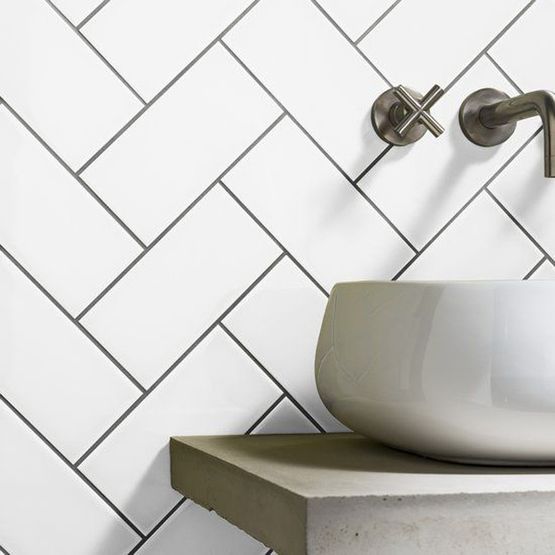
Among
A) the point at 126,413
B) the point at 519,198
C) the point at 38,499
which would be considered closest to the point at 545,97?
the point at 519,198

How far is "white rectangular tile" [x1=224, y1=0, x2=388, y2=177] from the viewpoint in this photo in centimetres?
119

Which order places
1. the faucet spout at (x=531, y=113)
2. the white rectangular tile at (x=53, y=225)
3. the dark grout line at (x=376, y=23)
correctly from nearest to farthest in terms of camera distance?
the faucet spout at (x=531, y=113), the white rectangular tile at (x=53, y=225), the dark grout line at (x=376, y=23)

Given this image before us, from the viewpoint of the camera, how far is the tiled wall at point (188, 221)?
3.66 feet

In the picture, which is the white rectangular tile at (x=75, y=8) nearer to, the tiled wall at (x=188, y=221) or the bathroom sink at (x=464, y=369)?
the tiled wall at (x=188, y=221)

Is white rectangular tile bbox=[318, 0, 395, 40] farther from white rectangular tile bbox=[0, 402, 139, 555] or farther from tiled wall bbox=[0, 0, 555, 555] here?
white rectangular tile bbox=[0, 402, 139, 555]

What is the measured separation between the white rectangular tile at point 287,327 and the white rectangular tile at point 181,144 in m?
0.14

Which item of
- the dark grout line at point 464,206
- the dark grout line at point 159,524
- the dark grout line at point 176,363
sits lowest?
the dark grout line at point 159,524

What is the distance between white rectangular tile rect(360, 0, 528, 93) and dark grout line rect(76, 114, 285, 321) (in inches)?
6.3

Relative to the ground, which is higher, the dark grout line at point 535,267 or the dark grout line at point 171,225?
the dark grout line at point 171,225

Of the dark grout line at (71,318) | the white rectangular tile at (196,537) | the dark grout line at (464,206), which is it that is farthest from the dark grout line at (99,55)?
the white rectangular tile at (196,537)

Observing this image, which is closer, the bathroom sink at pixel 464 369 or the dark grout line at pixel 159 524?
the bathroom sink at pixel 464 369

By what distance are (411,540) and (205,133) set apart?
590 millimetres

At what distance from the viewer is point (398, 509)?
0.75 metres

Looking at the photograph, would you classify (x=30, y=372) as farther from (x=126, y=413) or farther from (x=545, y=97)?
(x=545, y=97)
